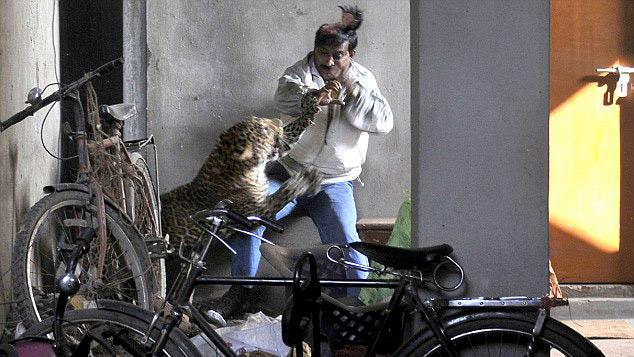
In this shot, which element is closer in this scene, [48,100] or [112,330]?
[112,330]

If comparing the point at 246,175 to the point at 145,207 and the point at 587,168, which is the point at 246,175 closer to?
the point at 145,207

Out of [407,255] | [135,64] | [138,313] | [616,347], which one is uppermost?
[135,64]

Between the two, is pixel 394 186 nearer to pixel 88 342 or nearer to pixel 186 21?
pixel 186 21

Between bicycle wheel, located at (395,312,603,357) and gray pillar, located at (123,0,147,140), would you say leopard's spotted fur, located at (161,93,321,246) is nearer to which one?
gray pillar, located at (123,0,147,140)

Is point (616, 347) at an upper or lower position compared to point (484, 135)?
lower

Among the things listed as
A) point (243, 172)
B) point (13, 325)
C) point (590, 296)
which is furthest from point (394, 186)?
point (13, 325)

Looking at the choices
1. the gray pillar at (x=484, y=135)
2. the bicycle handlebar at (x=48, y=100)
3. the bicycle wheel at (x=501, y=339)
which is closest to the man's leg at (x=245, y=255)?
the bicycle handlebar at (x=48, y=100)

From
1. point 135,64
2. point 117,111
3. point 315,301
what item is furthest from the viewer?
point 135,64

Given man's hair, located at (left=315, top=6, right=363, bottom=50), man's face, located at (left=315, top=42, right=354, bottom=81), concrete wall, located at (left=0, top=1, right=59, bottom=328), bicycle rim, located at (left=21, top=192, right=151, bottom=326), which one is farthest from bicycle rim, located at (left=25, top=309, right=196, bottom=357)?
man's hair, located at (left=315, top=6, right=363, bottom=50)

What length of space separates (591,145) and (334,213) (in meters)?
2.14

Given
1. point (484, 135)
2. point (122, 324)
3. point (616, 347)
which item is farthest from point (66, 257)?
point (616, 347)

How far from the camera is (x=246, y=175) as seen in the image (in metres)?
7.54

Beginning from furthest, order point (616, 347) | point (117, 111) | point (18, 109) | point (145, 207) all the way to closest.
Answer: point (616, 347) → point (145, 207) → point (117, 111) → point (18, 109)

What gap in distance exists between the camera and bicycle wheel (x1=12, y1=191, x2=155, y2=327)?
5254mm
